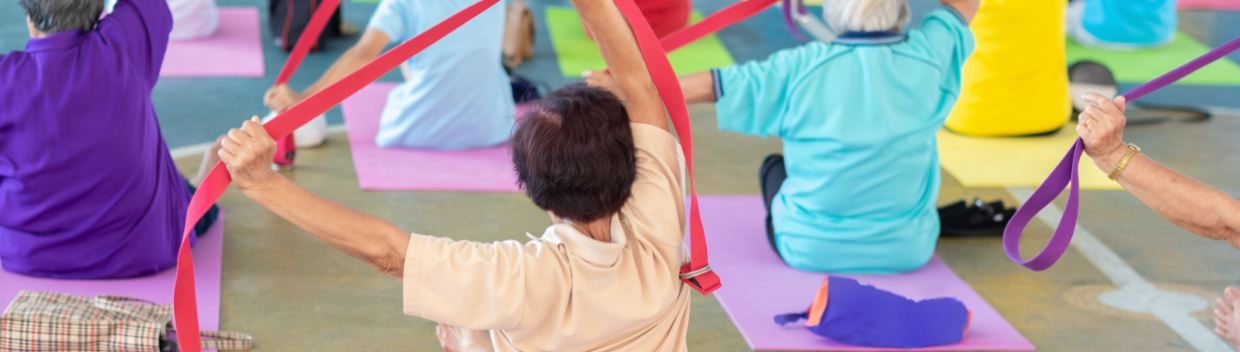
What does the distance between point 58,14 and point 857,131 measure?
7.15 feet

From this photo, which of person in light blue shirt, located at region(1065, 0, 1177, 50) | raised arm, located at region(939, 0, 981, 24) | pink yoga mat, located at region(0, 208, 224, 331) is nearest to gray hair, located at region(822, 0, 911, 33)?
raised arm, located at region(939, 0, 981, 24)

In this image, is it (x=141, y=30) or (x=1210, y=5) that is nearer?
(x=141, y=30)

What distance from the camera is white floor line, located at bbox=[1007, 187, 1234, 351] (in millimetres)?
3004

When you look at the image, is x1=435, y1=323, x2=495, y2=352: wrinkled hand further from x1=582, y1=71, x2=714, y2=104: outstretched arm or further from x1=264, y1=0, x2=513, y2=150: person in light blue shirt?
x1=264, y1=0, x2=513, y2=150: person in light blue shirt

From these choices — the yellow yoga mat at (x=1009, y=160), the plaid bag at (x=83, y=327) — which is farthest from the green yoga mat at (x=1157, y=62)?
the plaid bag at (x=83, y=327)

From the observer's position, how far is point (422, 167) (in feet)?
13.7

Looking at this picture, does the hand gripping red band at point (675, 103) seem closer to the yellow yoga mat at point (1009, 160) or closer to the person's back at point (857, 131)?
the person's back at point (857, 131)

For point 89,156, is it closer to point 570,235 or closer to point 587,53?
point 570,235

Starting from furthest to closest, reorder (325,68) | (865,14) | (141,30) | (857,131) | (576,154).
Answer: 1. (325,68)
2. (857,131)
3. (865,14)
4. (141,30)
5. (576,154)

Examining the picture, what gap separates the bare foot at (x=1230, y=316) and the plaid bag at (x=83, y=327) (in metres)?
2.30

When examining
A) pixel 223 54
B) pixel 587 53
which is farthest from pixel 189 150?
pixel 587 53

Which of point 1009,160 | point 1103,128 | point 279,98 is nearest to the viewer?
point 1103,128

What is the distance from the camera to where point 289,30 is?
5.71 metres

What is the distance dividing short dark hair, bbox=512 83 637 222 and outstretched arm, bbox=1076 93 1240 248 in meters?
0.82
